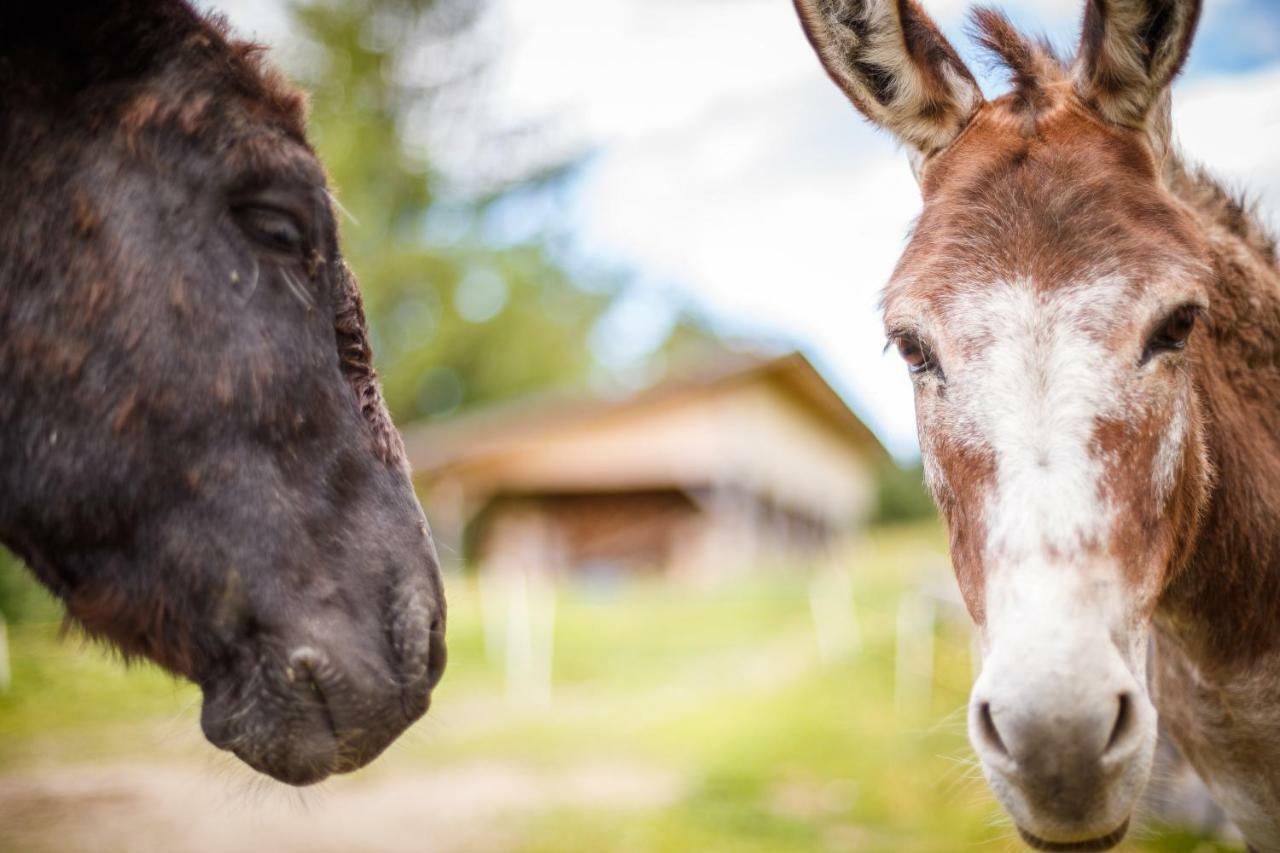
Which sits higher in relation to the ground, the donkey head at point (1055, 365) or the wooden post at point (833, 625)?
the donkey head at point (1055, 365)

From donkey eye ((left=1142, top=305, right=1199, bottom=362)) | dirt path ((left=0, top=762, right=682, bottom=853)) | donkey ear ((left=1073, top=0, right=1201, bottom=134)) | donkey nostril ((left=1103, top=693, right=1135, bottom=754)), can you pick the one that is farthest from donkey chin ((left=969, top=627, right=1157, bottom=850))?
dirt path ((left=0, top=762, right=682, bottom=853))

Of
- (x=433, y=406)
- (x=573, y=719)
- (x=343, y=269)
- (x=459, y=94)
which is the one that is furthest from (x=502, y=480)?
(x=343, y=269)

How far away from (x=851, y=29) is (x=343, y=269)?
Result: 1.62 m

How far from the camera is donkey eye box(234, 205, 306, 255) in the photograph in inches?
90.0

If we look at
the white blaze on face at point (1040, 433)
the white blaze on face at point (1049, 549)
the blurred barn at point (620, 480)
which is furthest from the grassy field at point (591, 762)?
the blurred barn at point (620, 480)

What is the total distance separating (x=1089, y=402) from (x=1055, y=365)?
105 mm

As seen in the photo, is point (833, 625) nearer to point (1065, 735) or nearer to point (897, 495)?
point (1065, 735)

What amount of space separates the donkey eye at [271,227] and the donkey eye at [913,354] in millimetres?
1577

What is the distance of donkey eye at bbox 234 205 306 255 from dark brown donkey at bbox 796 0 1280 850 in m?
1.54

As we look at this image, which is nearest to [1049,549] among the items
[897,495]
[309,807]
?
[309,807]

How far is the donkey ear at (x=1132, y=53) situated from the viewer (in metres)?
2.36

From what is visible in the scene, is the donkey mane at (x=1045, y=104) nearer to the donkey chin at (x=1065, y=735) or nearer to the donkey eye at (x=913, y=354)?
the donkey eye at (x=913, y=354)

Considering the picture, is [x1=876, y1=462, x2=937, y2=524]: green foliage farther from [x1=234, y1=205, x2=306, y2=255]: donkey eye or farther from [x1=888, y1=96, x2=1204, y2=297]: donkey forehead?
[x1=234, y1=205, x2=306, y2=255]: donkey eye

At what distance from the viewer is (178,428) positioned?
211 centimetres
